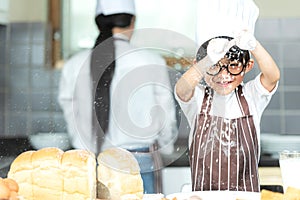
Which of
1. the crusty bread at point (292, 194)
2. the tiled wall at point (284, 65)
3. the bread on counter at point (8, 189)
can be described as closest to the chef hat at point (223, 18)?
the crusty bread at point (292, 194)

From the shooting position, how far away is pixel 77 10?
1818mm

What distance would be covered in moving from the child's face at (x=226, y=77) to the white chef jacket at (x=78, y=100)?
0.23m

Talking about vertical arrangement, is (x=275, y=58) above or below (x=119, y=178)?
above

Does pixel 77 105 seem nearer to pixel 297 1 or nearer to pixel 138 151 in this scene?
pixel 138 151

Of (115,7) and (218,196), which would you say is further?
(115,7)

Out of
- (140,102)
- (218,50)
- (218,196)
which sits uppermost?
(218,50)

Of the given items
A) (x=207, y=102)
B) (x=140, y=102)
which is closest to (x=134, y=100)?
(x=140, y=102)

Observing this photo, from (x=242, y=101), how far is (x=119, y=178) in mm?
319

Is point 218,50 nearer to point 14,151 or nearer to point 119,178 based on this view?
point 119,178

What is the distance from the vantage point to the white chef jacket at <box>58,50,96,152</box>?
94cm

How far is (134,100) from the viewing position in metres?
1.01

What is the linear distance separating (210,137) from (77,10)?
98 cm

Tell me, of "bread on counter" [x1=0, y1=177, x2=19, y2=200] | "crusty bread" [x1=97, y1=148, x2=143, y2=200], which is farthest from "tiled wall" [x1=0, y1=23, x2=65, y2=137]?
"bread on counter" [x1=0, y1=177, x2=19, y2=200]

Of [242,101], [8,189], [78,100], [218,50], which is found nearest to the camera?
[8,189]
